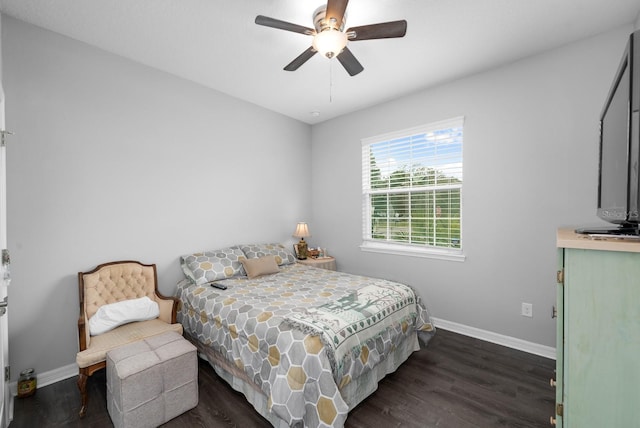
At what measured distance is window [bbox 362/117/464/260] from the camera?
10.8 feet

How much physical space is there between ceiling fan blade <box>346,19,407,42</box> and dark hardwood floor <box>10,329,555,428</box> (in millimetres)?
2563

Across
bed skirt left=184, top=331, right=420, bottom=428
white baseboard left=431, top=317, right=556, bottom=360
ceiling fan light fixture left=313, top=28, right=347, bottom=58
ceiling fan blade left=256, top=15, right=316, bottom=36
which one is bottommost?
white baseboard left=431, top=317, right=556, bottom=360

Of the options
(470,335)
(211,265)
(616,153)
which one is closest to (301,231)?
(211,265)

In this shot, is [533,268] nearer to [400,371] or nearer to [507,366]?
[507,366]

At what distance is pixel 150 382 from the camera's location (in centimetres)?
182

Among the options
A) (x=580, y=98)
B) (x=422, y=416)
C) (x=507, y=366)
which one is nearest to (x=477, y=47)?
(x=580, y=98)

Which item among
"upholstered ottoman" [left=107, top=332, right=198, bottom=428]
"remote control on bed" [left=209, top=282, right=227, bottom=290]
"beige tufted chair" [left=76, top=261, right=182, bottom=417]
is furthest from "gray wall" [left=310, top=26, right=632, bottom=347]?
"beige tufted chair" [left=76, top=261, right=182, bottom=417]

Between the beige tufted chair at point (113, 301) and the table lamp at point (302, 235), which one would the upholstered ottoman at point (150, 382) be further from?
the table lamp at point (302, 235)

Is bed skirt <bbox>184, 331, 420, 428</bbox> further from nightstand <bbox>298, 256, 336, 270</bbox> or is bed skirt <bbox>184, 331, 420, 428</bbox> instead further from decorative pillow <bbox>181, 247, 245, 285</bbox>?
nightstand <bbox>298, 256, 336, 270</bbox>

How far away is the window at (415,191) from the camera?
10.8ft

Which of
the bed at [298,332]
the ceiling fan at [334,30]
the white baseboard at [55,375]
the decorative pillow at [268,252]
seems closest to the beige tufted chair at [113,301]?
the bed at [298,332]

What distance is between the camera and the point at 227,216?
12.0 feet

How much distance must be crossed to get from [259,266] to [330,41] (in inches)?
93.3

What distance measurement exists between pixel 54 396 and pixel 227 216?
2176 mm
